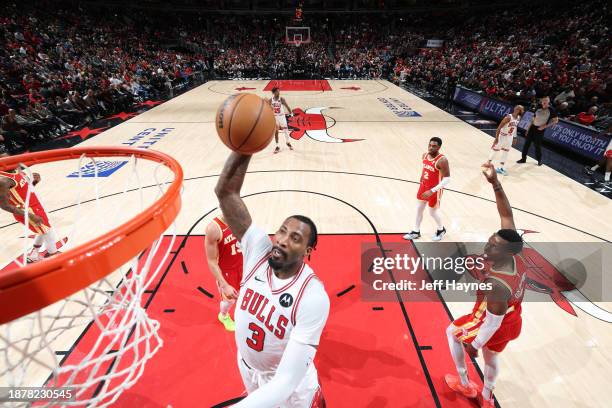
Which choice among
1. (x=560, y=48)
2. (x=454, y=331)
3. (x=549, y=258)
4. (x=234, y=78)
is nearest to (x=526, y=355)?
(x=454, y=331)

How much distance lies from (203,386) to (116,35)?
3109cm

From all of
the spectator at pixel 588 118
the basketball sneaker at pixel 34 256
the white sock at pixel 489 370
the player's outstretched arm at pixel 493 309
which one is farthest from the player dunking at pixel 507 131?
the basketball sneaker at pixel 34 256

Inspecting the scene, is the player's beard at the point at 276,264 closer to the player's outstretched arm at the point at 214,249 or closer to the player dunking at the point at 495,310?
the player's outstretched arm at the point at 214,249

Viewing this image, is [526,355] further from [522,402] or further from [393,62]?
[393,62]

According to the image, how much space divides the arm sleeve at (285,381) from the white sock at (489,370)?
74.6 inches

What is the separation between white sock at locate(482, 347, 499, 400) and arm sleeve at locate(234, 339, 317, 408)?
Result: 1.89 metres

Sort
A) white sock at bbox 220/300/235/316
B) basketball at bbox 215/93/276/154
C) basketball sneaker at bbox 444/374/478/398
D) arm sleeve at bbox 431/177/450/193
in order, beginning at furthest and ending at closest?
arm sleeve at bbox 431/177/450/193, white sock at bbox 220/300/235/316, basketball sneaker at bbox 444/374/478/398, basketball at bbox 215/93/276/154

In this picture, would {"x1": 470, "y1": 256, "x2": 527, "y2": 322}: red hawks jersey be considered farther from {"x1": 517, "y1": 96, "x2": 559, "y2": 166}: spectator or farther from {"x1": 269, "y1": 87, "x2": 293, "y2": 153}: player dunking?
{"x1": 269, "y1": 87, "x2": 293, "y2": 153}: player dunking

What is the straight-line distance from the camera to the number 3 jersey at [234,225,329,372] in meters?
1.75

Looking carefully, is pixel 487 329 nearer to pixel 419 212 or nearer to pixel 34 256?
pixel 419 212

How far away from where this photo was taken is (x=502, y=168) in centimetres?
819

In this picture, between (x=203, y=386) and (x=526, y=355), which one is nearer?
(x=203, y=386)

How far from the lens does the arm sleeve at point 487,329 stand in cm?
244

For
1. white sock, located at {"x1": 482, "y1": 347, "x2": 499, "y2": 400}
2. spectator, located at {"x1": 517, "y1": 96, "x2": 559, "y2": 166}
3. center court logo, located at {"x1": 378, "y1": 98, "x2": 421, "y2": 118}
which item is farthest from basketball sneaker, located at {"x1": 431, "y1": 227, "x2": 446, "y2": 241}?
center court logo, located at {"x1": 378, "y1": 98, "x2": 421, "y2": 118}
